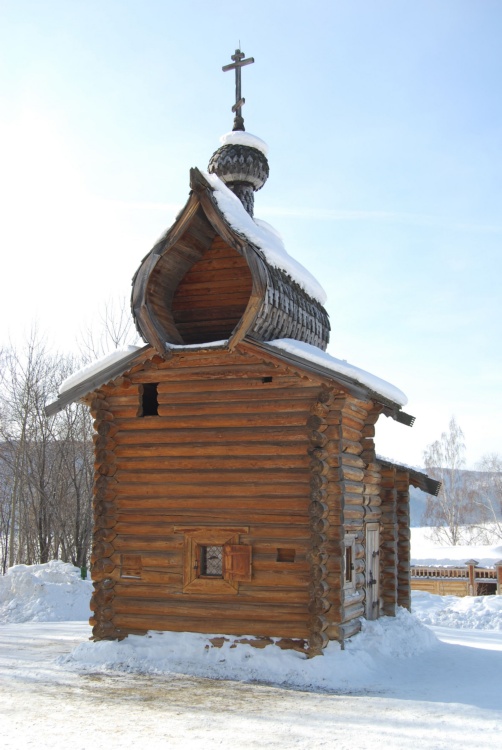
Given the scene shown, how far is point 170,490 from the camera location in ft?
39.7

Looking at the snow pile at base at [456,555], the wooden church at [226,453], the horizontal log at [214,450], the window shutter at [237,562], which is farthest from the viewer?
the snow pile at base at [456,555]

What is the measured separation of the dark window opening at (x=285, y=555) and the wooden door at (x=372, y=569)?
2699 millimetres

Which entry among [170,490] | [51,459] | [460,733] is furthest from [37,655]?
[51,459]

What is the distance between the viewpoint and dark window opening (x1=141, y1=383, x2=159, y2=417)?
42.4ft

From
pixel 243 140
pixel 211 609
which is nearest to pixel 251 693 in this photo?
pixel 211 609

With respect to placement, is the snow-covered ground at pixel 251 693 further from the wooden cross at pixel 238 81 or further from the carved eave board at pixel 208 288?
the wooden cross at pixel 238 81

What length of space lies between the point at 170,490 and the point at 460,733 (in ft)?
19.4

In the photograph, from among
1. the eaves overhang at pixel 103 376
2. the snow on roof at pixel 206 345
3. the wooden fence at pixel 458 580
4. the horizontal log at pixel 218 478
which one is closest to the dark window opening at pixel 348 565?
the horizontal log at pixel 218 478

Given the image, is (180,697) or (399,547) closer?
(180,697)

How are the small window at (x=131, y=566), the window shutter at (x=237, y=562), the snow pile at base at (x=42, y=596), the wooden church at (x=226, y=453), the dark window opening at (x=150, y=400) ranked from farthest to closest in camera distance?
the snow pile at base at (x=42, y=596)
the dark window opening at (x=150, y=400)
the small window at (x=131, y=566)
the window shutter at (x=237, y=562)
the wooden church at (x=226, y=453)

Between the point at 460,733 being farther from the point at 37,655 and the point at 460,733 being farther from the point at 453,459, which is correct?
the point at 453,459

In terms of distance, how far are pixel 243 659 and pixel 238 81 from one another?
509 inches

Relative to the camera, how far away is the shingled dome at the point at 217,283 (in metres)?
11.9

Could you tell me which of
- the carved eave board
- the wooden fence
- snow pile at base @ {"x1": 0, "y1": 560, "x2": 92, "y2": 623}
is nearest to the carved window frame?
the carved eave board
